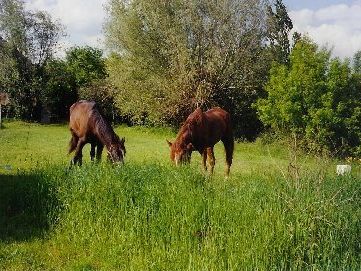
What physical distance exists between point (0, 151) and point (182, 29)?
52.6ft

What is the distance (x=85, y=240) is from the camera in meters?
7.80

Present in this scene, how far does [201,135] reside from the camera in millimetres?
12070

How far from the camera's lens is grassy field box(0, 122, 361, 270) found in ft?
20.7

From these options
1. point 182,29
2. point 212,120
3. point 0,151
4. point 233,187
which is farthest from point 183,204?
point 182,29

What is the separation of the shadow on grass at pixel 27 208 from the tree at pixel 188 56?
68.6 ft

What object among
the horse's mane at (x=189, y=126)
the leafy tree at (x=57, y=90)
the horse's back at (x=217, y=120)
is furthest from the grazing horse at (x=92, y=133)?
the leafy tree at (x=57, y=90)

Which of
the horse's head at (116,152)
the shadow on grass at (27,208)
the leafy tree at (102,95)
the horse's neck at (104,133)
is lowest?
the shadow on grass at (27,208)

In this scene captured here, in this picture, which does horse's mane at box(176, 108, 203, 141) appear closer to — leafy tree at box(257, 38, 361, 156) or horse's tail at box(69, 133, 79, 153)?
horse's tail at box(69, 133, 79, 153)

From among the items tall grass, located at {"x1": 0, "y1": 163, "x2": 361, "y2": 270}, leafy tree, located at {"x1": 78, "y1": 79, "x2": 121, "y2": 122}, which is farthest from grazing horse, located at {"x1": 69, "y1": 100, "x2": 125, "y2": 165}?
leafy tree, located at {"x1": 78, "y1": 79, "x2": 121, "y2": 122}

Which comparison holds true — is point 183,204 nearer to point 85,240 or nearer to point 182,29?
point 85,240

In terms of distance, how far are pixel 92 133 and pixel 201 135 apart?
2.75 m

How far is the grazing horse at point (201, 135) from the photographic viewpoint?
10844 millimetres

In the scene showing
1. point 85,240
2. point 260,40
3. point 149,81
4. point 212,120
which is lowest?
point 85,240

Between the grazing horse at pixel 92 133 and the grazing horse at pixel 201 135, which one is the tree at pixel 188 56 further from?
the grazing horse at pixel 92 133
